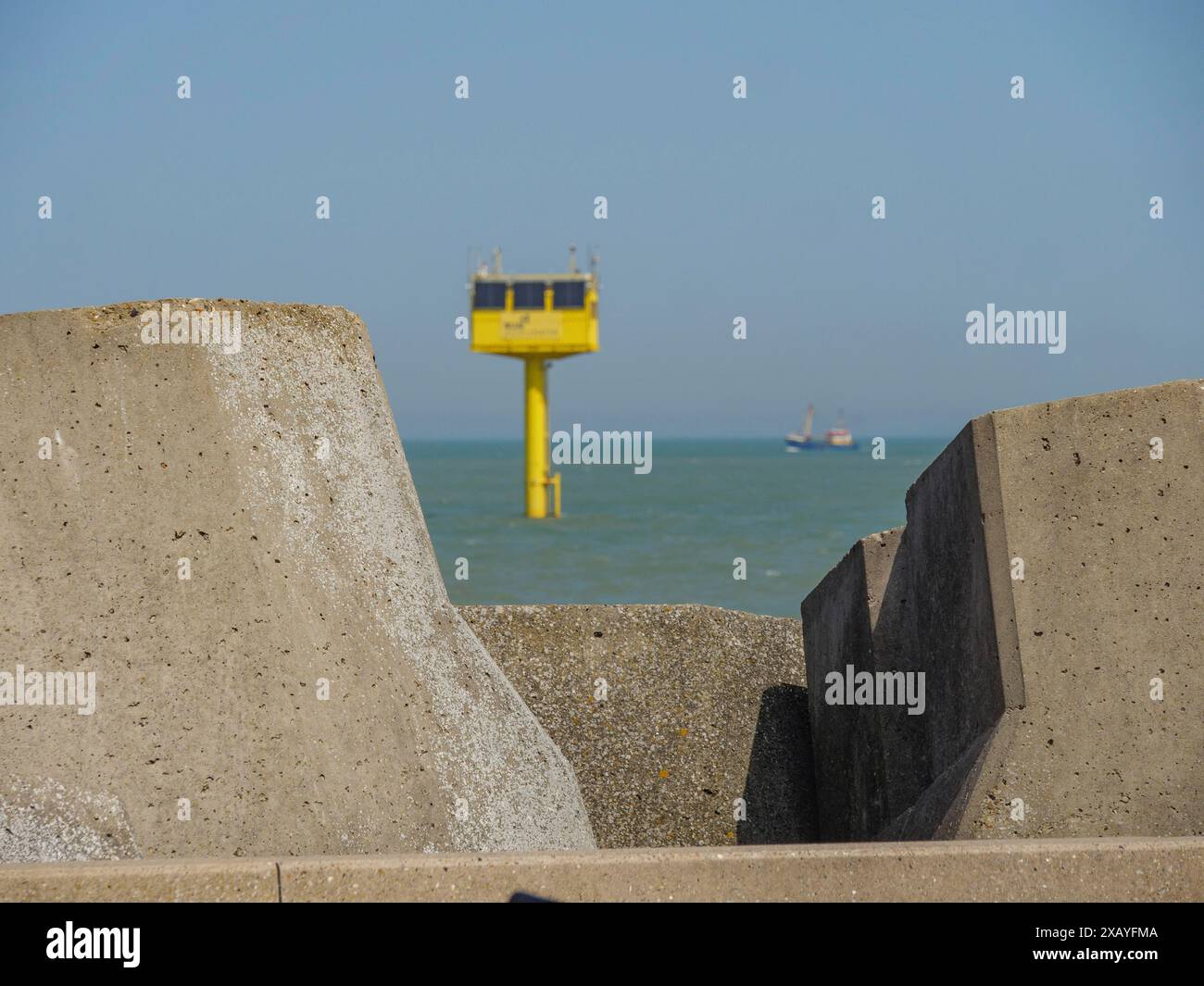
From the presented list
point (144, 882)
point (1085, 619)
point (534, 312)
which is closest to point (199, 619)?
point (144, 882)

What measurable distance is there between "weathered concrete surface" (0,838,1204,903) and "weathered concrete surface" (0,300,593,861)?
2.40 feet

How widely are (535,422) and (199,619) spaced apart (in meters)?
42.8

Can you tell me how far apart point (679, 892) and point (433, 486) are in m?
75.3

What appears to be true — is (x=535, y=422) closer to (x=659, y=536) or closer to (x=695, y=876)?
(x=659, y=536)

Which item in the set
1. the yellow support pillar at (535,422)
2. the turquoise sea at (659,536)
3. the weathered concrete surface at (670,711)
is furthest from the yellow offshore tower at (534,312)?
the weathered concrete surface at (670,711)

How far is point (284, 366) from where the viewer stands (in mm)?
4094

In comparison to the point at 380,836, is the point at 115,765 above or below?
above

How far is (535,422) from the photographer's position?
4644 cm

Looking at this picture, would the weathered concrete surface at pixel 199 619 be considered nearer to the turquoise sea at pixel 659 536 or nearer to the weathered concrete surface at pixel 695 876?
the weathered concrete surface at pixel 695 876

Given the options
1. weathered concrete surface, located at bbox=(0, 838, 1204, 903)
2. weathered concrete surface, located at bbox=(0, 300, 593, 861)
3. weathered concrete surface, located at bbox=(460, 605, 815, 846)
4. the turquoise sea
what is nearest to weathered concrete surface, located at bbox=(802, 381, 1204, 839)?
weathered concrete surface, located at bbox=(0, 838, 1204, 903)

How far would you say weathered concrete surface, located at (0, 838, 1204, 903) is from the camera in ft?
9.51

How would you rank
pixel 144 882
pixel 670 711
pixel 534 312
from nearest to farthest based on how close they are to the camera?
pixel 144 882 → pixel 670 711 → pixel 534 312

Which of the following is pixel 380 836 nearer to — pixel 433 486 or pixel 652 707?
pixel 652 707

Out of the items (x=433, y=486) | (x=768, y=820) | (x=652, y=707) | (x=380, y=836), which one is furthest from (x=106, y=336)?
(x=433, y=486)
